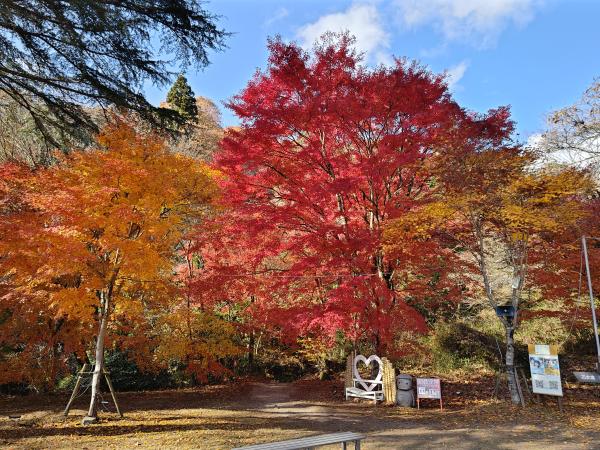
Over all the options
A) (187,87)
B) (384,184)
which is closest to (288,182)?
(384,184)

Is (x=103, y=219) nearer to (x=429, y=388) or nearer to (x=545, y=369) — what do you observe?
(x=429, y=388)

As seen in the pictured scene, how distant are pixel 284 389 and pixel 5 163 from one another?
35.1ft

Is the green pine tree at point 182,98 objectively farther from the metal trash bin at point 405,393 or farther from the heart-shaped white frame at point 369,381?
the metal trash bin at point 405,393

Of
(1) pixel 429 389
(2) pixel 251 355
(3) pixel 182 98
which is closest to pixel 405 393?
(1) pixel 429 389

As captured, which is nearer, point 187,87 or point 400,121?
point 400,121

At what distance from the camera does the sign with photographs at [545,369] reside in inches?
350

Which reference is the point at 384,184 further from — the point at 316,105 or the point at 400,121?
the point at 316,105

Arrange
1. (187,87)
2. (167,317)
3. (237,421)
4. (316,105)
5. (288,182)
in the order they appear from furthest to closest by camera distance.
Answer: (187,87), (167,317), (288,182), (316,105), (237,421)

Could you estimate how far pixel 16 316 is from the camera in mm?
10945

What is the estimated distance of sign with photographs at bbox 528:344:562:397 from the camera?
8.90 m

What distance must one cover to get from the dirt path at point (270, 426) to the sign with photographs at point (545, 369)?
1.87 feet

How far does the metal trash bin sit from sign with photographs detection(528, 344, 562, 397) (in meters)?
2.79

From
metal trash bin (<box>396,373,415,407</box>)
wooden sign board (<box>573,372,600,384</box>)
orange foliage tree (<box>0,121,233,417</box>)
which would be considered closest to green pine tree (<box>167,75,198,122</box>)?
orange foliage tree (<box>0,121,233,417</box>)

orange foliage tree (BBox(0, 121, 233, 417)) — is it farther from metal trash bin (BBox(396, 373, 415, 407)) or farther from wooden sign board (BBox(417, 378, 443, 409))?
wooden sign board (BBox(417, 378, 443, 409))
